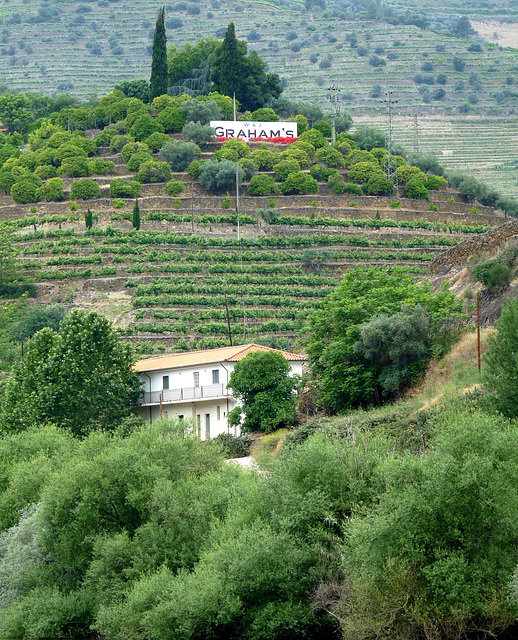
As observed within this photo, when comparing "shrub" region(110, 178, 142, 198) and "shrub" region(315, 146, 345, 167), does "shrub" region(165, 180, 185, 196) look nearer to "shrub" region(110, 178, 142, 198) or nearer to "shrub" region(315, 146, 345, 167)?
"shrub" region(110, 178, 142, 198)

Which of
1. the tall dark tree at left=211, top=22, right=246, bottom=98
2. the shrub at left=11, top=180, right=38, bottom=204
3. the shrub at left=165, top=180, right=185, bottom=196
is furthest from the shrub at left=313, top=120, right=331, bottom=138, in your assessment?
the shrub at left=11, top=180, right=38, bottom=204

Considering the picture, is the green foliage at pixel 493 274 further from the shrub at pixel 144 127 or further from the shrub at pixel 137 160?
the shrub at pixel 144 127

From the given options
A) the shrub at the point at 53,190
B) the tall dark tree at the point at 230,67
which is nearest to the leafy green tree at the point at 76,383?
the shrub at the point at 53,190

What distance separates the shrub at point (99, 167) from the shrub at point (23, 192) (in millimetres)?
4829

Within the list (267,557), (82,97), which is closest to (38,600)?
(267,557)

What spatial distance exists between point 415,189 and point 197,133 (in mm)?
17316

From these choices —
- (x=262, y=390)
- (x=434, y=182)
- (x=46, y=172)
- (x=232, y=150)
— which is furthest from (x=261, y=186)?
(x=262, y=390)

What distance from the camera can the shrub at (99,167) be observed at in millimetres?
91213

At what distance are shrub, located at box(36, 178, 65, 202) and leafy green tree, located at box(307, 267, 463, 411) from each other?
4003 centimetres

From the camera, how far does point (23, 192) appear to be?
88.2m

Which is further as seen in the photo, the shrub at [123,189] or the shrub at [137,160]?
the shrub at [137,160]

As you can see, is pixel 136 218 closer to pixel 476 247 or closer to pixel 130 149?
pixel 130 149

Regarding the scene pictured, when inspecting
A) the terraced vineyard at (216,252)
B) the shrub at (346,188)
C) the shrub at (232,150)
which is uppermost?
the shrub at (232,150)

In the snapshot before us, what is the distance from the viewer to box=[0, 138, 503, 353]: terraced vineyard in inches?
2835
